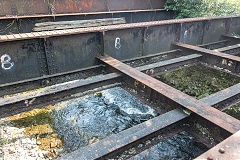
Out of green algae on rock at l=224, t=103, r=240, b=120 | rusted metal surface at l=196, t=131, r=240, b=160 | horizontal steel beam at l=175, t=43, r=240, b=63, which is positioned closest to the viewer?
rusted metal surface at l=196, t=131, r=240, b=160

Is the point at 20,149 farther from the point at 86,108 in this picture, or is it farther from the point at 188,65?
the point at 188,65

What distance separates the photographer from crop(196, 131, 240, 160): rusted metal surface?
1359mm

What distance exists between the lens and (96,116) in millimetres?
3410

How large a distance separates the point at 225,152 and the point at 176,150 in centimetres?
143

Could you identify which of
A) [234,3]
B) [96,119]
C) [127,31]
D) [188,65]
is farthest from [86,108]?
[234,3]

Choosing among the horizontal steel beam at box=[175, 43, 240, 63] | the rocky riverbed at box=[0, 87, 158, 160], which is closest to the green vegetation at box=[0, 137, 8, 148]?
the rocky riverbed at box=[0, 87, 158, 160]

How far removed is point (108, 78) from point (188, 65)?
246 cm

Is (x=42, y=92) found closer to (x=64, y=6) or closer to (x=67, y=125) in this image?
(x=67, y=125)

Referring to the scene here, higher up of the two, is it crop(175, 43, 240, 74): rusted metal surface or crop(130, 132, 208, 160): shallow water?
crop(175, 43, 240, 74): rusted metal surface

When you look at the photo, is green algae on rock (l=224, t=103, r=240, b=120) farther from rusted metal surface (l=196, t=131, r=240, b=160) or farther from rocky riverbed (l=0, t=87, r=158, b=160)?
rusted metal surface (l=196, t=131, r=240, b=160)

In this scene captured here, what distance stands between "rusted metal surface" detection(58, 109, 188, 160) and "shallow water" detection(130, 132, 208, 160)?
61 cm

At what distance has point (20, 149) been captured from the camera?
262cm

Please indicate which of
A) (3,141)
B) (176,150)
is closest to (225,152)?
(176,150)

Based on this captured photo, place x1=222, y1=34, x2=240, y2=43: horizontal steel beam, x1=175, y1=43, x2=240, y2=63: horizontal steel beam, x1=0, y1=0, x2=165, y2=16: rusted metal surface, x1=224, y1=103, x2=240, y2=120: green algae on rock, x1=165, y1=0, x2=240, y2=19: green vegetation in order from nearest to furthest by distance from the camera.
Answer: x1=224, y1=103, x2=240, y2=120: green algae on rock, x1=175, y1=43, x2=240, y2=63: horizontal steel beam, x1=222, y1=34, x2=240, y2=43: horizontal steel beam, x1=0, y1=0, x2=165, y2=16: rusted metal surface, x1=165, y1=0, x2=240, y2=19: green vegetation
